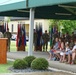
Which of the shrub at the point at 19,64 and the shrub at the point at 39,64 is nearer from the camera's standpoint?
the shrub at the point at 39,64

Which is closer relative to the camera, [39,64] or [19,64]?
[39,64]

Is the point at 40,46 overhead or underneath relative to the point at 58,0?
underneath

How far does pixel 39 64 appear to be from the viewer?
14938mm

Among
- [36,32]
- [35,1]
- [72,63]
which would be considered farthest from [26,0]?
[36,32]

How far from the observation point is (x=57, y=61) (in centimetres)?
1755

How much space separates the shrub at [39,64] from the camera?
586 inches

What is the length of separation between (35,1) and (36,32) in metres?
10.0

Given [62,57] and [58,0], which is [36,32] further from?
[58,0]

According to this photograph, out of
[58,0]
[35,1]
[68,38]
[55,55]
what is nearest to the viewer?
[58,0]

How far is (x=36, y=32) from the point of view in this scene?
26.6m

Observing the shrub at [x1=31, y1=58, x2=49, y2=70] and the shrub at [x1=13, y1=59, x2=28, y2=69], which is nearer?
the shrub at [x1=31, y1=58, x2=49, y2=70]

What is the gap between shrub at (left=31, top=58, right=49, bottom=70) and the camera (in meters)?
14.9

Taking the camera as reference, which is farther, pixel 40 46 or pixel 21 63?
pixel 40 46

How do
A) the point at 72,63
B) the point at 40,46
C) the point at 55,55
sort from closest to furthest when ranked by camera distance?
1. the point at 72,63
2. the point at 55,55
3. the point at 40,46
